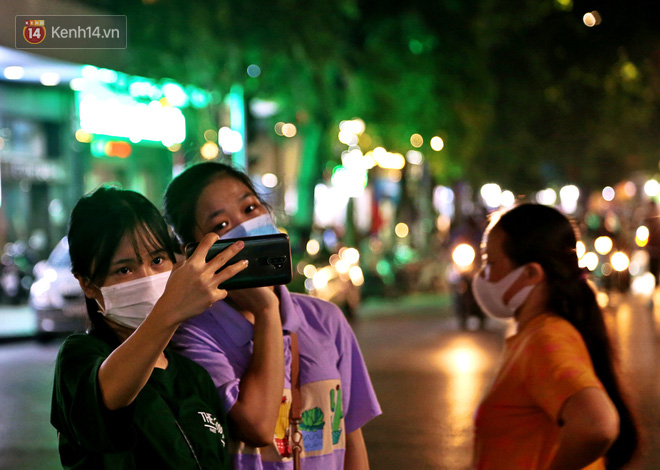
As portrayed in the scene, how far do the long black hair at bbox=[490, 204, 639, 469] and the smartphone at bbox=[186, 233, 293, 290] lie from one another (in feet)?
3.21

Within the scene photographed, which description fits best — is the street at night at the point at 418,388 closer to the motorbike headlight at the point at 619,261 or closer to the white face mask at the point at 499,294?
the white face mask at the point at 499,294

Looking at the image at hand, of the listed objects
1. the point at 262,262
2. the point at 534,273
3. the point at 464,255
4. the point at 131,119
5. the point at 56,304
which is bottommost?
the point at 56,304

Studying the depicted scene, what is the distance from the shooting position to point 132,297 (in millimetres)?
2219

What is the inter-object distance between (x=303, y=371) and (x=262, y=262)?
0.71 metres

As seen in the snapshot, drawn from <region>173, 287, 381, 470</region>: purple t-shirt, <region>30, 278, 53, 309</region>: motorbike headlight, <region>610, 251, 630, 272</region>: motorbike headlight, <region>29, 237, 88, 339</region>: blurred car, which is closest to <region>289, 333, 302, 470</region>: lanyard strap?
<region>173, 287, 381, 470</region>: purple t-shirt

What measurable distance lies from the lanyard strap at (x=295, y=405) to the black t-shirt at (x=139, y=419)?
255 mm

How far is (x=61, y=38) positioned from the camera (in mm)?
13461

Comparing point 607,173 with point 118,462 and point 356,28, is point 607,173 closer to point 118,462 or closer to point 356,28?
point 356,28

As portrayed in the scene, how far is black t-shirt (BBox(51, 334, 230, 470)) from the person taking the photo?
1.91m

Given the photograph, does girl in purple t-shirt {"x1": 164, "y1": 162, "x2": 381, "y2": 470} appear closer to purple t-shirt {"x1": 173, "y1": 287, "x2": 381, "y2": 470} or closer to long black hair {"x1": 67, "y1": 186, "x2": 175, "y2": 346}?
purple t-shirt {"x1": 173, "y1": 287, "x2": 381, "y2": 470}

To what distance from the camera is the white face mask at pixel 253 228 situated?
8.88 ft

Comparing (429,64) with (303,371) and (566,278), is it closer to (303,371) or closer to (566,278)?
(566,278)

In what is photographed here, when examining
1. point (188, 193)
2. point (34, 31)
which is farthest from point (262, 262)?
point (34, 31)

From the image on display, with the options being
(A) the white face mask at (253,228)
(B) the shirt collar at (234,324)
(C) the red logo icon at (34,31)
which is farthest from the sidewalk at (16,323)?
(B) the shirt collar at (234,324)
